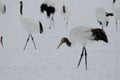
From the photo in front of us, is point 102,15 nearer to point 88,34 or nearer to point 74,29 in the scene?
point 74,29

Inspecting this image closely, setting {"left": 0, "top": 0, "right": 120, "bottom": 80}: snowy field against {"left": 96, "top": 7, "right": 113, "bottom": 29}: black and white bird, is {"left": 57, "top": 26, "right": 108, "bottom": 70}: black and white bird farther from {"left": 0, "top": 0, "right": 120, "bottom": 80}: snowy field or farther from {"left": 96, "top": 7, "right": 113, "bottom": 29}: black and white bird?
{"left": 96, "top": 7, "right": 113, "bottom": 29}: black and white bird

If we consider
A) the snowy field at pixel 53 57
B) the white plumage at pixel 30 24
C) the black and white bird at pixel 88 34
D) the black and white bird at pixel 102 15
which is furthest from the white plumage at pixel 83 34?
the black and white bird at pixel 102 15

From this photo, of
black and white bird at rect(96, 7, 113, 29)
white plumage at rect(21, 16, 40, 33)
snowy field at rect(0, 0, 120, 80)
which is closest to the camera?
snowy field at rect(0, 0, 120, 80)

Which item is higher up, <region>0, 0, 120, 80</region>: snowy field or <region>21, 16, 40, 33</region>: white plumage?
<region>21, 16, 40, 33</region>: white plumage

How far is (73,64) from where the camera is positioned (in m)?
8.05

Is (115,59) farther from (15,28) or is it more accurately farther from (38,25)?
(15,28)

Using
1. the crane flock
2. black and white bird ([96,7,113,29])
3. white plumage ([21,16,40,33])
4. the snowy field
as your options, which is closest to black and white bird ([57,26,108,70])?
the crane flock

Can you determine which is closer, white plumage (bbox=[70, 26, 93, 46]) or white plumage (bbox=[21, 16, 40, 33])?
white plumage (bbox=[70, 26, 93, 46])

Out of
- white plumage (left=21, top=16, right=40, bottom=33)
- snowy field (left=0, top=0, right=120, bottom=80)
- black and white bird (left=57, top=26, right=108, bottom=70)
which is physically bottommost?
snowy field (left=0, top=0, right=120, bottom=80)

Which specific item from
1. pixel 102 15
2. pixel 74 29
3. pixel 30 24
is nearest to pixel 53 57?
pixel 30 24

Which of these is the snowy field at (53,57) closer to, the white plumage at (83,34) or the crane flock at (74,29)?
the crane flock at (74,29)

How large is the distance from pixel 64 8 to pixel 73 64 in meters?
4.50

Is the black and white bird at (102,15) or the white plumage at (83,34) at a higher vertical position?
the black and white bird at (102,15)

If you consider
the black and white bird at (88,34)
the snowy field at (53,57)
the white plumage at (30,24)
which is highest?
the white plumage at (30,24)
